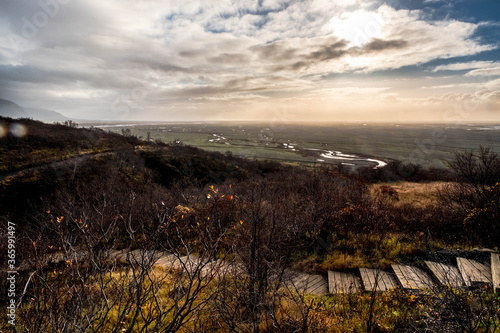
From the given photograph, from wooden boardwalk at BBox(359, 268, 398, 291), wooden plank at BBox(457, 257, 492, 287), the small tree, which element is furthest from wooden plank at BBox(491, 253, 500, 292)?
the small tree

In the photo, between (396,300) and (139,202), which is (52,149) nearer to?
(139,202)

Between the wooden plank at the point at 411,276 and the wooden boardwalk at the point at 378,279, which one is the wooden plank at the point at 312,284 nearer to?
the wooden boardwalk at the point at 378,279

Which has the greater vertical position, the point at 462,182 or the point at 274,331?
the point at 462,182

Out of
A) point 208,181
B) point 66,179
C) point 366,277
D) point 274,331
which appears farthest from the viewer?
point 208,181

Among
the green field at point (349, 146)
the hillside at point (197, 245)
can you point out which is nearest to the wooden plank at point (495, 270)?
the hillside at point (197, 245)

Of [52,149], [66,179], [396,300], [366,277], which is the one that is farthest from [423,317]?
[52,149]

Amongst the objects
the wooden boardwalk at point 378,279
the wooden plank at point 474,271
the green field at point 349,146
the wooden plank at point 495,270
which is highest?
the green field at point 349,146

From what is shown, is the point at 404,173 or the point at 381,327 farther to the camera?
the point at 404,173

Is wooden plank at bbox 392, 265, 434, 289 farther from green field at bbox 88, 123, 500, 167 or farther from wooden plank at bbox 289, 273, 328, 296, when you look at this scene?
green field at bbox 88, 123, 500, 167
